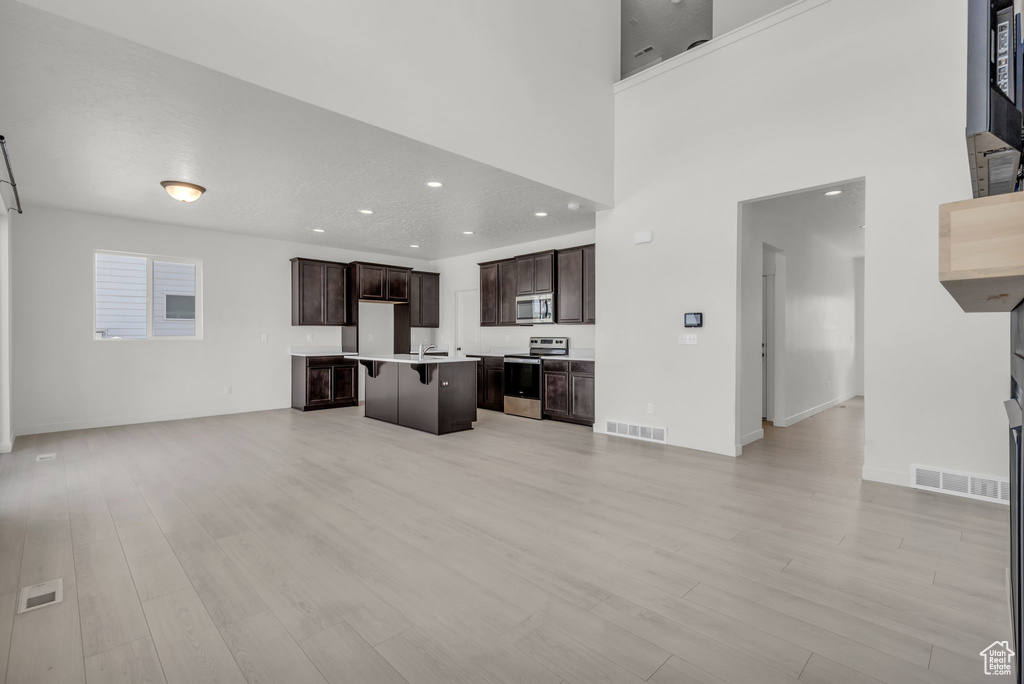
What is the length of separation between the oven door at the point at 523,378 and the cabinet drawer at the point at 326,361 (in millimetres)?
2680

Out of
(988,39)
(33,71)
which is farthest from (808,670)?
(33,71)

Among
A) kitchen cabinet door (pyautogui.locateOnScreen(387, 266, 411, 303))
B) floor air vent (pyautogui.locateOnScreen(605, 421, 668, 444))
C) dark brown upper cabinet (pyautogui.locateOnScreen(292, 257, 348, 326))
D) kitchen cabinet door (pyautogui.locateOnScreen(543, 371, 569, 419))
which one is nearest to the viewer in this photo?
floor air vent (pyautogui.locateOnScreen(605, 421, 668, 444))

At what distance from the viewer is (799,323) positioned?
6.62m

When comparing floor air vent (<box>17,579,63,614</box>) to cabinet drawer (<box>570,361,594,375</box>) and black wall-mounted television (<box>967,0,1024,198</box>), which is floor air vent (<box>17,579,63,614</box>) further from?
cabinet drawer (<box>570,361,594,375</box>)

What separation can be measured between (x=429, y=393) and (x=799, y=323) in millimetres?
5231

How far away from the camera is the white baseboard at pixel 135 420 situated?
18.3 ft

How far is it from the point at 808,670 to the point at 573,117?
15.9 ft

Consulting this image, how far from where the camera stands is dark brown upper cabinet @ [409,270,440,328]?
8953 millimetres

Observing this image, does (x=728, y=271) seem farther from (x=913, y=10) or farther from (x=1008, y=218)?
(x=1008, y=218)

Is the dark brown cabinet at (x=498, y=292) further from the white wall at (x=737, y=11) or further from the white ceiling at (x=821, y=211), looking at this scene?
the white wall at (x=737, y=11)

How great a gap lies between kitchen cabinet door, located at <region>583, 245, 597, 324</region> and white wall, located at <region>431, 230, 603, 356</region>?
389mm

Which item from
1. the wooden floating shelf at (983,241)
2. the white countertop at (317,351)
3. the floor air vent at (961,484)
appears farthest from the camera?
the white countertop at (317,351)

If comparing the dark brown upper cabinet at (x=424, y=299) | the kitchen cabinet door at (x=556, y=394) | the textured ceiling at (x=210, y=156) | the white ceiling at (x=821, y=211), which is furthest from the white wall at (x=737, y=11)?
the dark brown upper cabinet at (x=424, y=299)

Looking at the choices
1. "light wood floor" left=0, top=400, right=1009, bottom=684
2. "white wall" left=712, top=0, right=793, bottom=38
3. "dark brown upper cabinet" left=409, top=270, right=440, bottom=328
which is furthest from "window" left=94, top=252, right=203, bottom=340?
"white wall" left=712, top=0, right=793, bottom=38
